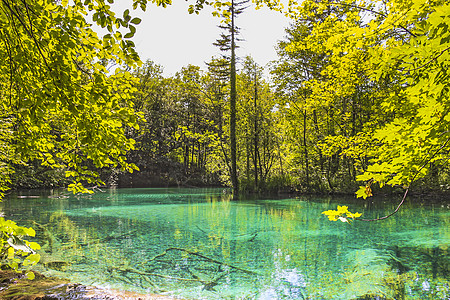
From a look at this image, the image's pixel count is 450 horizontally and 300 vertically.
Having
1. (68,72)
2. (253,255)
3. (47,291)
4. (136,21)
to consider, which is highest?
(136,21)

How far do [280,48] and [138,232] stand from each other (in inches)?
591

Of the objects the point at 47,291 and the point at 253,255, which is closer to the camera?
the point at 47,291

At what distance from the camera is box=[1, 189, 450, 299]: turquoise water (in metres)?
4.03

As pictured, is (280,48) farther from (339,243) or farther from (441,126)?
(441,126)

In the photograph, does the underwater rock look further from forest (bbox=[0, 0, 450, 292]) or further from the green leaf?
the green leaf

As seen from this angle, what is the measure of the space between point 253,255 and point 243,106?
14.5 meters

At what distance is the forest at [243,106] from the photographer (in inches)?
85.9

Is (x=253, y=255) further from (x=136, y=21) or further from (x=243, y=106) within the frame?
(x=243, y=106)

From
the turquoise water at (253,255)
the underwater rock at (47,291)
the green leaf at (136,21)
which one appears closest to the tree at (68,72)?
the green leaf at (136,21)

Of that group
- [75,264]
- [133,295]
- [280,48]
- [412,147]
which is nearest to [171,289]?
[133,295]

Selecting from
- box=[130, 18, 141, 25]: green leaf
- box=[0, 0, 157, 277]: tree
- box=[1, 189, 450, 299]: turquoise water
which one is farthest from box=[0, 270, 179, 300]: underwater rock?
box=[130, 18, 141, 25]: green leaf

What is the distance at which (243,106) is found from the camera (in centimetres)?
1925

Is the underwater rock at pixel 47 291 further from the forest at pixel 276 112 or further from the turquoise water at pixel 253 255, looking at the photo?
the forest at pixel 276 112

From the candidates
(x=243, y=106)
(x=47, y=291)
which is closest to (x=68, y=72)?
(x=47, y=291)
